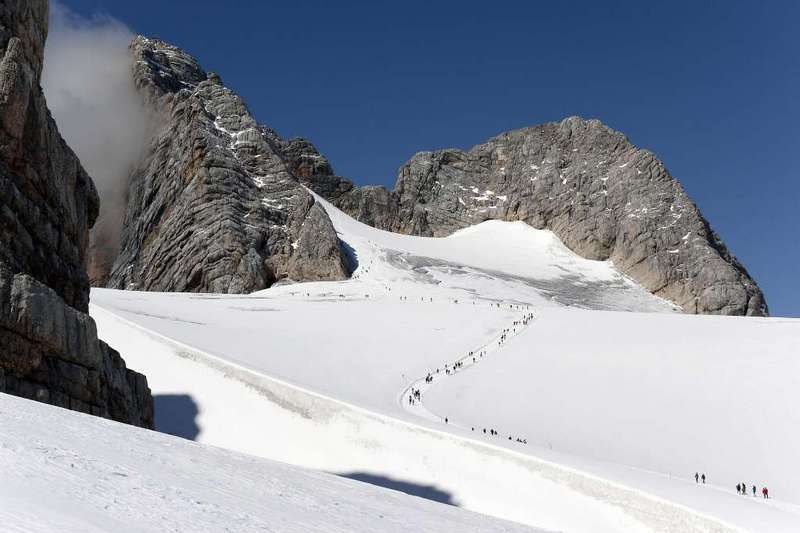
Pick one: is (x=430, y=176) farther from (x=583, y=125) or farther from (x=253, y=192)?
(x=253, y=192)

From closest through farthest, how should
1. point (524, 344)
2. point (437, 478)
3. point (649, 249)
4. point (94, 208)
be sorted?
point (437, 478) → point (94, 208) → point (524, 344) → point (649, 249)

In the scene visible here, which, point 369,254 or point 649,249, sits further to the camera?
point 649,249

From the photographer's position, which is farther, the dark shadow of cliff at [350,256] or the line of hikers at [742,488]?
the dark shadow of cliff at [350,256]

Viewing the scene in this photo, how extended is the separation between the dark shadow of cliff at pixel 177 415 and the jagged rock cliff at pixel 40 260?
271 cm

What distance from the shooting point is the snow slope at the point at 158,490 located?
16.8ft

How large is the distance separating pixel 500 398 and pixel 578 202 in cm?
7285

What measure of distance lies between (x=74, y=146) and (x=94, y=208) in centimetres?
7834

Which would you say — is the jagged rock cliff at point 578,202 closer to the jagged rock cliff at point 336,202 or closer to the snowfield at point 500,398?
the jagged rock cliff at point 336,202

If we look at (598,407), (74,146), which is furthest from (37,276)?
(74,146)

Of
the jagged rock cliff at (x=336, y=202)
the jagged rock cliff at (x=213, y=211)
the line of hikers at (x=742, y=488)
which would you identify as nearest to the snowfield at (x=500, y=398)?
the line of hikers at (x=742, y=488)

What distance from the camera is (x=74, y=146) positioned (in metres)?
89.9

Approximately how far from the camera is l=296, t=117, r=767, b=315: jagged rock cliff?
79062mm

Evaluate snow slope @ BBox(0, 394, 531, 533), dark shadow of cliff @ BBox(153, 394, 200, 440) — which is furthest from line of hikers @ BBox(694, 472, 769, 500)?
dark shadow of cliff @ BBox(153, 394, 200, 440)

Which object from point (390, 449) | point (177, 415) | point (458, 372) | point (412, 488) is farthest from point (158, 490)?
point (458, 372)
